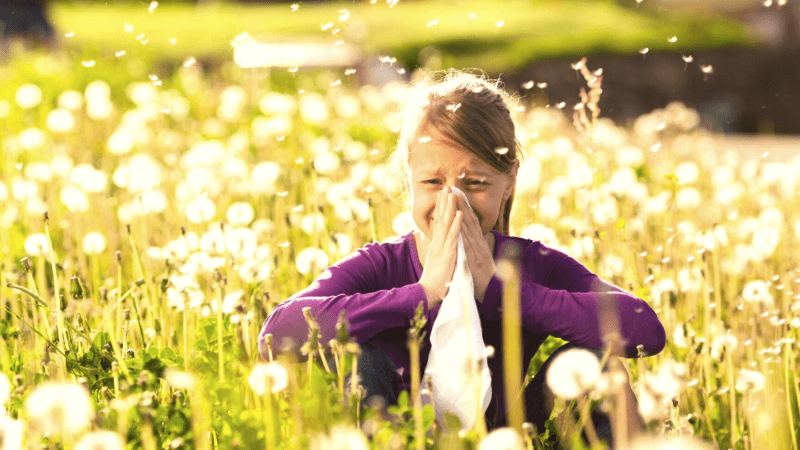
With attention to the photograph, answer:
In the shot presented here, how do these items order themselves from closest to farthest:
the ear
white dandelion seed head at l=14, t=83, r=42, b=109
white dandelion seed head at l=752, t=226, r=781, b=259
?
1. the ear
2. white dandelion seed head at l=752, t=226, r=781, b=259
3. white dandelion seed head at l=14, t=83, r=42, b=109

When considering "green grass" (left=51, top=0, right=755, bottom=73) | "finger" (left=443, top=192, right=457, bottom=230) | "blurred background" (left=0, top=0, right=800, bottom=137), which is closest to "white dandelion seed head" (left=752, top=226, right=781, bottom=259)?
"blurred background" (left=0, top=0, right=800, bottom=137)

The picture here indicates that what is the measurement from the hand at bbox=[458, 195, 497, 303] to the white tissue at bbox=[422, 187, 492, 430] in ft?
0.14

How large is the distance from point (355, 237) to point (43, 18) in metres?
7.91

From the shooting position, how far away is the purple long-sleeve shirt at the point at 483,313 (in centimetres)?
155

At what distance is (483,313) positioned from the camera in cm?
159

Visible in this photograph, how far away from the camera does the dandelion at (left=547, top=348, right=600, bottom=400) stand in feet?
3.77

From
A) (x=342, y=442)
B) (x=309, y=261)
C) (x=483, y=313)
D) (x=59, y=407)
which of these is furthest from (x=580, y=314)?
(x=59, y=407)

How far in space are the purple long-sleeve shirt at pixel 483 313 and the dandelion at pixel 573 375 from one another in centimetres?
33

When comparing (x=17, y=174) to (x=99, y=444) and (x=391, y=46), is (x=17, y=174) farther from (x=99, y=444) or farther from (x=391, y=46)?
(x=391, y=46)

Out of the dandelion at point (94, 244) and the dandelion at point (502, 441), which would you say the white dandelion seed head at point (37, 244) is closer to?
the dandelion at point (94, 244)

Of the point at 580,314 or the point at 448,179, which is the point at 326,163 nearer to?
the point at 448,179

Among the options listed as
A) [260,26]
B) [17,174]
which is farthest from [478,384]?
[260,26]

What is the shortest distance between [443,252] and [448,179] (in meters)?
0.18

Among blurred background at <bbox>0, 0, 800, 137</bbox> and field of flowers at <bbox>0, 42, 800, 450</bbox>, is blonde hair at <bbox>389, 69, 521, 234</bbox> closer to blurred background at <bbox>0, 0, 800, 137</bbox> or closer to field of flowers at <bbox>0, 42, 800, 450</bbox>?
field of flowers at <bbox>0, 42, 800, 450</bbox>
